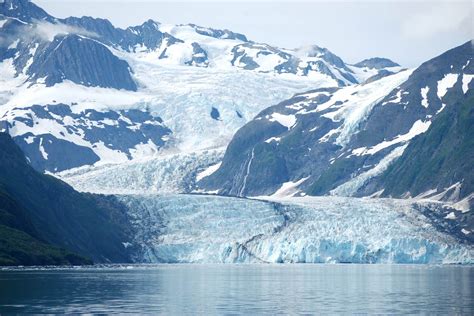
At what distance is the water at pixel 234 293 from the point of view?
87812 millimetres

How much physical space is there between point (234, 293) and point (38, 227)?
7283 centimetres

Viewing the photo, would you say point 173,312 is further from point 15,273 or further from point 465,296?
point 15,273

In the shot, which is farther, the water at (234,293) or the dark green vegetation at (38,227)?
the dark green vegetation at (38,227)

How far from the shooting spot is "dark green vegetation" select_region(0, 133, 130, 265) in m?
148

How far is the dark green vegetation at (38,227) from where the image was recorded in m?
148

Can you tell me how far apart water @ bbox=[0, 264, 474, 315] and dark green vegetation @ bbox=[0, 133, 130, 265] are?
6785 millimetres

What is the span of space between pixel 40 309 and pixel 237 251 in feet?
364

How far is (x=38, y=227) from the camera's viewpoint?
566 ft

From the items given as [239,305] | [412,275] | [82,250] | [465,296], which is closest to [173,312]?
[239,305]

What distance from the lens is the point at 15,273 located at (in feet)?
428

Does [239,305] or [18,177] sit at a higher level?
[18,177]

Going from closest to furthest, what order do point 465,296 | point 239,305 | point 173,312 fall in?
point 173,312, point 239,305, point 465,296

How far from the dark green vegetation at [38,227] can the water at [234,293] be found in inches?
267

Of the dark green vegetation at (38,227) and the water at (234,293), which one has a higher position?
the dark green vegetation at (38,227)
